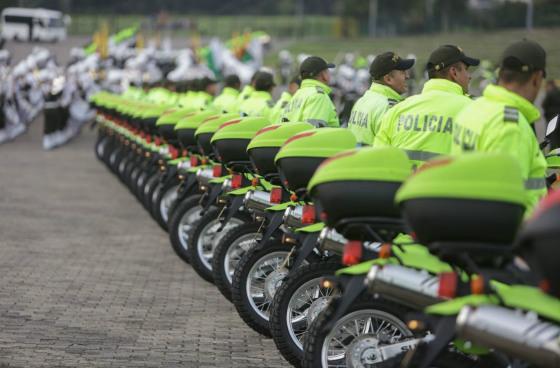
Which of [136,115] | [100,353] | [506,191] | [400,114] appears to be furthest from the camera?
[136,115]

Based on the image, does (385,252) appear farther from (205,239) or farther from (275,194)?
(205,239)

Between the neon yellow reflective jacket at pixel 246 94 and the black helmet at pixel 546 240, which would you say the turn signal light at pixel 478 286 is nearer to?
the black helmet at pixel 546 240

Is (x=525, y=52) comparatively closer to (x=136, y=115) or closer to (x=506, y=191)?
(x=506, y=191)

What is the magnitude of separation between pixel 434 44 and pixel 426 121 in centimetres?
7132

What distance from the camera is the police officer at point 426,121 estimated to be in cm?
769

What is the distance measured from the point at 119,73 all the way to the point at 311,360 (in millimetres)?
41592

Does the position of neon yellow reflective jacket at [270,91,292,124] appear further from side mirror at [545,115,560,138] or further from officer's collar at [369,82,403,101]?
side mirror at [545,115,560,138]

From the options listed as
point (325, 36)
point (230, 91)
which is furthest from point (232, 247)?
point (325, 36)

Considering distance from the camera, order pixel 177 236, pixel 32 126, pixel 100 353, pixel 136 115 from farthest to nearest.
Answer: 1. pixel 32 126
2. pixel 136 115
3. pixel 177 236
4. pixel 100 353

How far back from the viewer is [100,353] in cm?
862

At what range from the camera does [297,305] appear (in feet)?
25.7

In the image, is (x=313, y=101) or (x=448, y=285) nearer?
(x=448, y=285)

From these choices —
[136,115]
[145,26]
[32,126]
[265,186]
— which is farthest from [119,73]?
[145,26]

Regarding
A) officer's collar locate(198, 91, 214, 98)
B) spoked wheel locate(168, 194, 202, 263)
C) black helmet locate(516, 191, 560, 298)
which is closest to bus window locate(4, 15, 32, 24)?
officer's collar locate(198, 91, 214, 98)
